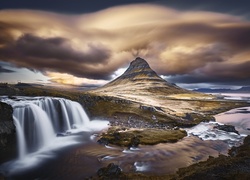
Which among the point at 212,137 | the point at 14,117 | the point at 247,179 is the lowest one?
the point at 212,137

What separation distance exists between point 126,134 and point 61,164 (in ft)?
60.6

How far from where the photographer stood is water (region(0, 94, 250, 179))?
2941 centimetres

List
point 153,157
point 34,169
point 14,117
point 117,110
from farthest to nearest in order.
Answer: point 117,110
point 14,117
point 153,157
point 34,169

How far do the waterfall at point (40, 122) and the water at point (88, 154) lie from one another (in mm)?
218

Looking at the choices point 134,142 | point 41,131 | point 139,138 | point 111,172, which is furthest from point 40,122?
point 111,172

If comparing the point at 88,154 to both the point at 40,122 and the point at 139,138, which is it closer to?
the point at 139,138

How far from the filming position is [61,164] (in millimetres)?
32219

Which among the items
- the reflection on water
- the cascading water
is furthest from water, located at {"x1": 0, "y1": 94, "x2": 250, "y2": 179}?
the reflection on water

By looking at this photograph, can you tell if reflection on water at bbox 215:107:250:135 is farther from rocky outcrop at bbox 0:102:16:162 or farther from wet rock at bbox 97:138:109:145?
rocky outcrop at bbox 0:102:16:162

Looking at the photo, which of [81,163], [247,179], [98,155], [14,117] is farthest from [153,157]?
[14,117]

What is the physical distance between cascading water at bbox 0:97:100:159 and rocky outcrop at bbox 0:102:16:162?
103cm

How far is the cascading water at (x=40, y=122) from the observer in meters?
40.1

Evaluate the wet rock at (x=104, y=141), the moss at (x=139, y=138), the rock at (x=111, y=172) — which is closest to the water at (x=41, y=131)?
the wet rock at (x=104, y=141)

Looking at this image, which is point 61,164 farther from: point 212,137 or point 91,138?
point 212,137
